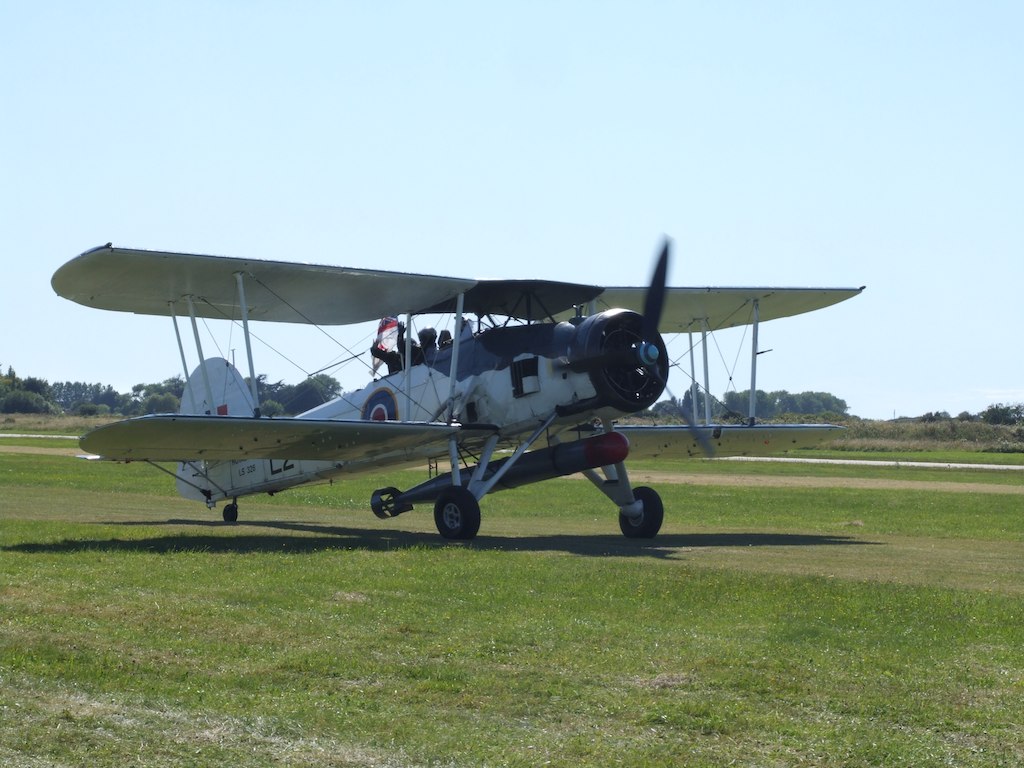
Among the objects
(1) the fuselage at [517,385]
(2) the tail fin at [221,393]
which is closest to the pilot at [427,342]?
(1) the fuselage at [517,385]

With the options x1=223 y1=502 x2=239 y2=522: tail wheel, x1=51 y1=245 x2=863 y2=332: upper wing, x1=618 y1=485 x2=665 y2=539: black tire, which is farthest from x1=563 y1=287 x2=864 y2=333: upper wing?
x1=223 y1=502 x2=239 y2=522: tail wheel

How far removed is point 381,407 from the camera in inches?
856

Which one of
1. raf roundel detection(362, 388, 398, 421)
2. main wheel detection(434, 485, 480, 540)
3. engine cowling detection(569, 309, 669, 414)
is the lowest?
main wheel detection(434, 485, 480, 540)

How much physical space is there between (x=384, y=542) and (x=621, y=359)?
424 cm

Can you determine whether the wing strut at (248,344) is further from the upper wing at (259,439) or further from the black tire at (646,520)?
the black tire at (646,520)

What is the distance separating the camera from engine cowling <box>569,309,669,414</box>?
1811cm

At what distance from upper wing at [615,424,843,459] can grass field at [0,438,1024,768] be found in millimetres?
4236

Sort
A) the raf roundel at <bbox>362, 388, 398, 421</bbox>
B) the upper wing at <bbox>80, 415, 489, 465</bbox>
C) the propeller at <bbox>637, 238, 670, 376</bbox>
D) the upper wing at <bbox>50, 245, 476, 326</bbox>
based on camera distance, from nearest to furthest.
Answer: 1. the upper wing at <bbox>80, 415, 489, 465</bbox>
2. the upper wing at <bbox>50, 245, 476, 326</bbox>
3. the propeller at <bbox>637, 238, 670, 376</bbox>
4. the raf roundel at <bbox>362, 388, 398, 421</bbox>

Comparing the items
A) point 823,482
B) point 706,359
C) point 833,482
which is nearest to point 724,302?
point 706,359

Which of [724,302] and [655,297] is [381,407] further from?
[724,302]

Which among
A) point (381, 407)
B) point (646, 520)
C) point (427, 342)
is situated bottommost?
point (646, 520)

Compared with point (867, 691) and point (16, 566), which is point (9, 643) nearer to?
point (16, 566)

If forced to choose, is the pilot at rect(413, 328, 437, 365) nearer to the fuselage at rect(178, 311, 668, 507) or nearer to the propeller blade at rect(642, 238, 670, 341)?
the fuselage at rect(178, 311, 668, 507)

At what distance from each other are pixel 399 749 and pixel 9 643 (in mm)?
3819
